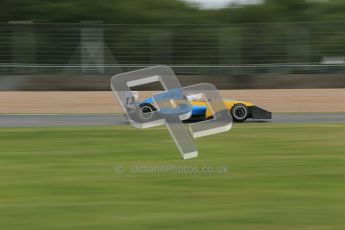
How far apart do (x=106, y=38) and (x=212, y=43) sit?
3.12 m

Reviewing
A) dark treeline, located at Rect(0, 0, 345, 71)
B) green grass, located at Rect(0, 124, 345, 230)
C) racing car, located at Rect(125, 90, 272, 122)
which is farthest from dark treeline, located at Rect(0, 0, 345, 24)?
green grass, located at Rect(0, 124, 345, 230)

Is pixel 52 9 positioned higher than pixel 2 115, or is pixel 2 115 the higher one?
pixel 52 9

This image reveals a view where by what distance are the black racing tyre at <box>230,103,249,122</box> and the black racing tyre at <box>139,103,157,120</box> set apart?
4.97 feet

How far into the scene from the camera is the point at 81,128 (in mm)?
11945

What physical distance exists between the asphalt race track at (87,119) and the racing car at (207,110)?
464 mm

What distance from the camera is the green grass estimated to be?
546 centimetres

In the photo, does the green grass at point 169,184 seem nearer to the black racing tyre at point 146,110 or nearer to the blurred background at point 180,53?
the black racing tyre at point 146,110

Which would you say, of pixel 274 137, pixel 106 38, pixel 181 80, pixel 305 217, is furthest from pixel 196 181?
pixel 106 38

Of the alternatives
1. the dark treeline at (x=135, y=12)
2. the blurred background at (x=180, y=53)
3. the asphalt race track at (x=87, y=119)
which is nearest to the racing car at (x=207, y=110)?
the asphalt race track at (x=87, y=119)

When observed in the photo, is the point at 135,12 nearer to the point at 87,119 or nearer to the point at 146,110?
the point at 87,119

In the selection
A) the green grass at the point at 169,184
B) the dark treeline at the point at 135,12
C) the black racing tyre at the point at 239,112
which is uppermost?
the dark treeline at the point at 135,12

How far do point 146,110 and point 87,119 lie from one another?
2141mm

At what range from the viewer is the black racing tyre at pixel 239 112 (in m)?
12.4

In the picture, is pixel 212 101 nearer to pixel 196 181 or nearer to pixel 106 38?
pixel 196 181
